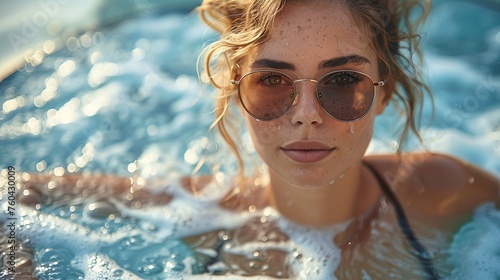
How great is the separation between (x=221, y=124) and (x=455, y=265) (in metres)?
0.94

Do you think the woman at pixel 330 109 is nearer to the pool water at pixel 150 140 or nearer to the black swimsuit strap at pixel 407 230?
the black swimsuit strap at pixel 407 230

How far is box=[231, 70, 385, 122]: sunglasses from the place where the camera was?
189cm

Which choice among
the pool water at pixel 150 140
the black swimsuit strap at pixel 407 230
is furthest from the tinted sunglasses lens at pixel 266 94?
the black swimsuit strap at pixel 407 230

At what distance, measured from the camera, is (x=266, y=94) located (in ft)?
6.40

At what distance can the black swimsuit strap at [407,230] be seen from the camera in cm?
226

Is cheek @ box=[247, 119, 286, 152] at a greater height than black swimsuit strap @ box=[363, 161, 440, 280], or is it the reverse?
cheek @ box=[247, 119, 286, 152]

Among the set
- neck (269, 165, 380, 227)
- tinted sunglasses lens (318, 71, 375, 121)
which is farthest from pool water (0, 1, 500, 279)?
tinted sunglasses lens (318, 71, 375, 121)

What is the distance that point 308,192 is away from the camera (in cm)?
220

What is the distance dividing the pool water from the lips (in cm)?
47

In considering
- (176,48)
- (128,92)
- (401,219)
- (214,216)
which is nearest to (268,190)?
(214,216)

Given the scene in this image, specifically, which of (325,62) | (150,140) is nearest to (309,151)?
(325,62)

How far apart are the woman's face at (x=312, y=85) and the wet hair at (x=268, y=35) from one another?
0.11 feet

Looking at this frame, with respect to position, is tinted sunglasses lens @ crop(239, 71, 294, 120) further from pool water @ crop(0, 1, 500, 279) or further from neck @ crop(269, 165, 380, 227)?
pool water @ crop(0, 1, 500, 279)

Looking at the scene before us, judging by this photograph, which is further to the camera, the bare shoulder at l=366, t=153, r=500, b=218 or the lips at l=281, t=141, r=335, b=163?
the bare shoulder at l=366, t=153, r=500, b=218
